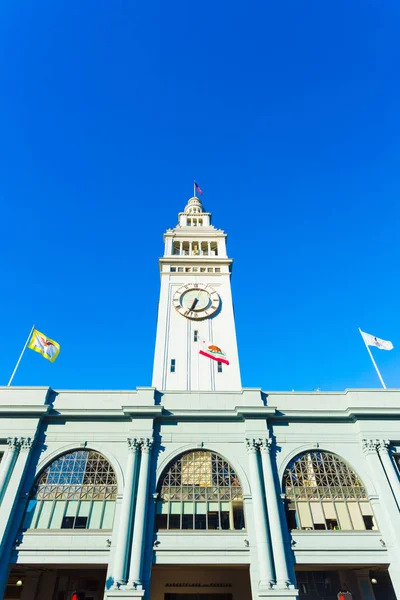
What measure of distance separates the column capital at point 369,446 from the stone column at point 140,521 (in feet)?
49.8

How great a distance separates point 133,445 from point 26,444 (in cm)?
741

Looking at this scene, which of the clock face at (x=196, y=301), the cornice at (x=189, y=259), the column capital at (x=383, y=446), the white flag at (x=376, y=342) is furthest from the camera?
the cornice at (x=189, y=259)

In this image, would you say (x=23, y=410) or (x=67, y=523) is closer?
(x=67, y=523)

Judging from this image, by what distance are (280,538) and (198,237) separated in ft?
123

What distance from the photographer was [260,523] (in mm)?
21875

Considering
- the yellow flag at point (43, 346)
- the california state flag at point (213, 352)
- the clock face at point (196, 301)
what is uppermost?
the clock face at point (196, 301)

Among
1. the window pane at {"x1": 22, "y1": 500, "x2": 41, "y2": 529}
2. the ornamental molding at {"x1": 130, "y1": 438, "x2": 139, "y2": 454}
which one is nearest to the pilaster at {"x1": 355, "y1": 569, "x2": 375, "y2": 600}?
the ornamental molding at {"x1": 130, "y1": 438, "x2": 139, "y2": 454}

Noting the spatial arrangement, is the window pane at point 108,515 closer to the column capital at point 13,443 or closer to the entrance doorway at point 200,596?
the column capital at point 13,443

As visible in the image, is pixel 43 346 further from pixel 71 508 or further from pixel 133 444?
pixel 71 508

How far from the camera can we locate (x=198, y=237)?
5034 cm

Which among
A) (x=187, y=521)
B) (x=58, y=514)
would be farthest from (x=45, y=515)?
(x=187, y=521)

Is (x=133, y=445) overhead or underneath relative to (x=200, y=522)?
overhead

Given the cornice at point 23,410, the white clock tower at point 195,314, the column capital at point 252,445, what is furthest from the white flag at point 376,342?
the cornice at point 23,410

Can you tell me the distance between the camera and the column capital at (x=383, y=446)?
24.9 meters
